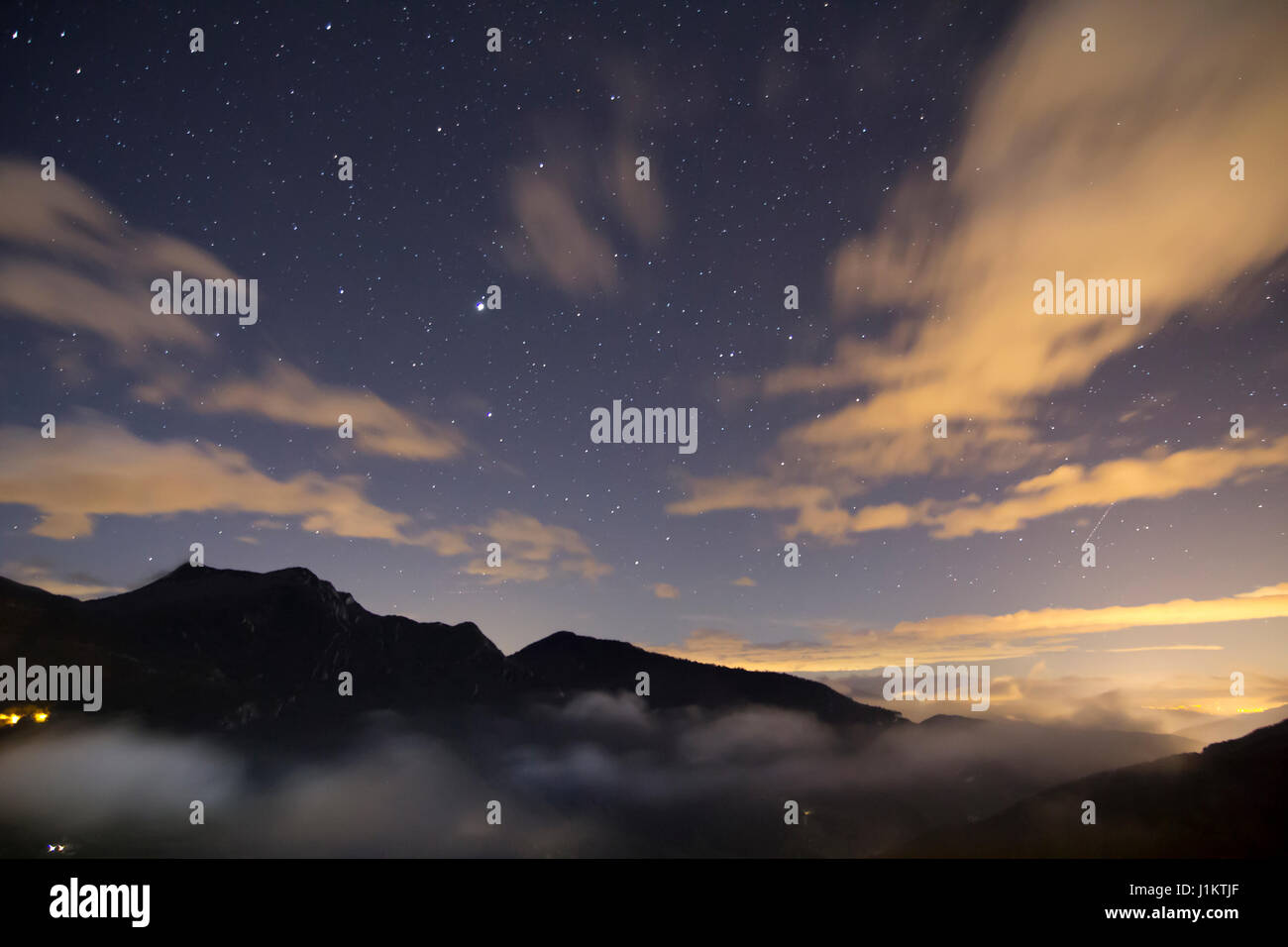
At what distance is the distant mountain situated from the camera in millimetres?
83500

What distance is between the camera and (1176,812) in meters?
93.0

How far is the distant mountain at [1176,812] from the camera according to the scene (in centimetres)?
8350
